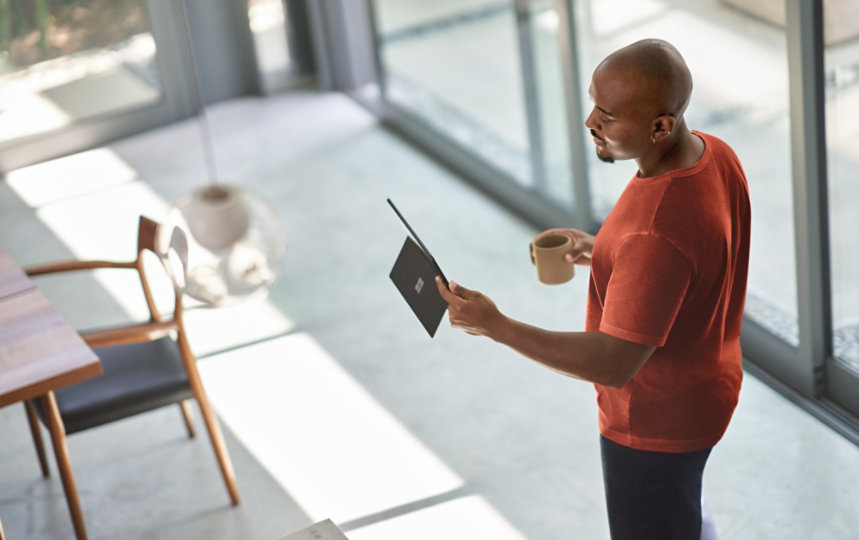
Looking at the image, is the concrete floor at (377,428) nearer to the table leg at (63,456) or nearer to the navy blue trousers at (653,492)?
the table leg at (63,456)

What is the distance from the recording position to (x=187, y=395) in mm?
3449

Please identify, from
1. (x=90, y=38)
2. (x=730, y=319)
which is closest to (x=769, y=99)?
(x=730, y=319)

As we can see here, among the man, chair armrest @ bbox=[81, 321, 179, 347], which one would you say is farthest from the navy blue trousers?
chair armrest @ bbox=[81, 321, 179, 347]

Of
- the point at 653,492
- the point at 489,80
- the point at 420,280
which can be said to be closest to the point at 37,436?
the point at 420,280

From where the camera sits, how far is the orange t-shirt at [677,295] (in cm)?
200

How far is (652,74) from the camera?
196cm

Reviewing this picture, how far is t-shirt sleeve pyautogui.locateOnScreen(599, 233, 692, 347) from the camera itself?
1.99 m

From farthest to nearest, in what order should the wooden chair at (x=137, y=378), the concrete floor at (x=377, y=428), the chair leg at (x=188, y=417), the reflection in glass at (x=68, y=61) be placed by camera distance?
the reflection in glass at (x=68, y=61) → the chair leg at (x=188, y=417) → the concrete floor at (x=377, y=428) → the wooden chair at (x=137, y=378)

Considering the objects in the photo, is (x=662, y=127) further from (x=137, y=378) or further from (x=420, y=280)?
(x=137, y=378)

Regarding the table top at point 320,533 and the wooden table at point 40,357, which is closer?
the table top at point 320,533

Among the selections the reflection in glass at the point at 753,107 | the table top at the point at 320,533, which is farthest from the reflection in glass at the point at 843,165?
the table top at the point at 320,533

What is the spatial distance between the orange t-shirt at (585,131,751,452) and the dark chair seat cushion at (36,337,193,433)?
1.63m

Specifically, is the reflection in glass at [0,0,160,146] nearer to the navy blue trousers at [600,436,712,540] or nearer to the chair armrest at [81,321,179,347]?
the chair armrest at [81,321,179,347]

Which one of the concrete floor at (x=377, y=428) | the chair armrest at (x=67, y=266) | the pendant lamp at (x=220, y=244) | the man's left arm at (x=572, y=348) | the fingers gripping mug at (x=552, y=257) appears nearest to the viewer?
the pendant lamp at (x=220, y=244)
